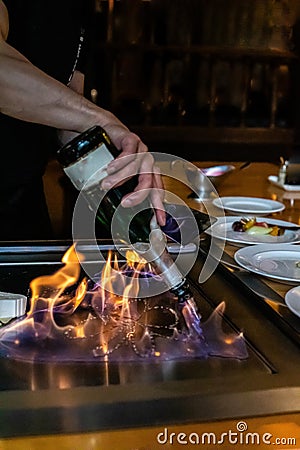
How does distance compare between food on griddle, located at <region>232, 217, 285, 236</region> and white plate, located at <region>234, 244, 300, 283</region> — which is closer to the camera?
white plate, located at <region>234, 244, 300, 283</region>

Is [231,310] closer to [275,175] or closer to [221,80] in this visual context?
[275,175]

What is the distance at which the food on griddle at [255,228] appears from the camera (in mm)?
1435

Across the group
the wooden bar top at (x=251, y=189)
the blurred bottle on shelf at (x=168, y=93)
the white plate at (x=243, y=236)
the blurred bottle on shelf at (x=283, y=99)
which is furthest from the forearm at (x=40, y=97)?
the blurred bottle on shelf at (x=283, y=99)

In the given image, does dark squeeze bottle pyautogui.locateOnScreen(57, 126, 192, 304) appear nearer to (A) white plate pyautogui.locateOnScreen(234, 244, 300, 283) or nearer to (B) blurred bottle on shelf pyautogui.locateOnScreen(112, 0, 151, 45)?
(A) white plate pyautogui.locateOnScreen(234, 244, 300, 283)

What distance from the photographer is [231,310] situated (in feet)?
3.11

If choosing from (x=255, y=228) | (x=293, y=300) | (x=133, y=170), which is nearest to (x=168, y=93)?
(x=255, y=228)

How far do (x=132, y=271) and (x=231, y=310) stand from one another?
0.69 feet

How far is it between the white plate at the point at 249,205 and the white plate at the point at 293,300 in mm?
687

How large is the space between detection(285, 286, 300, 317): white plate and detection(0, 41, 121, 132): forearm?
44 cm

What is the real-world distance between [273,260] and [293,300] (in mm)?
257

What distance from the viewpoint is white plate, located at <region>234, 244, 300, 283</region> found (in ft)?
3.63

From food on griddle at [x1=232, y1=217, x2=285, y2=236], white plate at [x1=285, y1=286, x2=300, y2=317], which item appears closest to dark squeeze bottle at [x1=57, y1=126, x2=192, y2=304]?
white plate at [x1=285, y1=286, x2=300, y2=317]

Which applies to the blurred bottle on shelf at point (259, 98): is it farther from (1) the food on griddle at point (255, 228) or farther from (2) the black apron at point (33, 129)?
(1) the food on griddle at point (255, 228)

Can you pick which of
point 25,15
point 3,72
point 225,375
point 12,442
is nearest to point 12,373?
point 12,442
